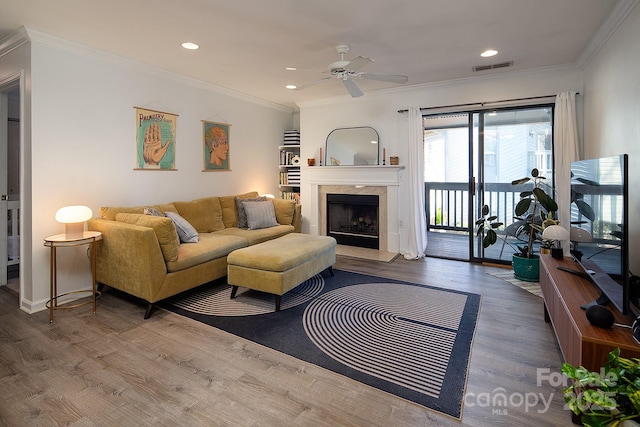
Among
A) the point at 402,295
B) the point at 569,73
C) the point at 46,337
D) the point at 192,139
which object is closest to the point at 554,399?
the point at 402,295

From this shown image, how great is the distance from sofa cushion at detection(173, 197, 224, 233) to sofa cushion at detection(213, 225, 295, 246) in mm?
146

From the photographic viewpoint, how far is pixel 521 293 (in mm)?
3391

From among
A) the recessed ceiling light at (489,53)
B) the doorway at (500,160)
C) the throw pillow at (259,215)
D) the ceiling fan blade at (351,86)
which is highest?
the recessed ceiling light at (489,53)

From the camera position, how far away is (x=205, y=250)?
11.0 feet

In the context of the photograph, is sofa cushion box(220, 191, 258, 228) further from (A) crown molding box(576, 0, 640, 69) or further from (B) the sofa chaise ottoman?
(A) crown molding box(576, 0, 640, 69)

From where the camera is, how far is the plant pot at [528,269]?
3.79 meters

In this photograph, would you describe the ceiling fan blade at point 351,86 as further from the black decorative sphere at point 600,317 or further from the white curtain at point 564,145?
the black decorative sphere at point 600,317

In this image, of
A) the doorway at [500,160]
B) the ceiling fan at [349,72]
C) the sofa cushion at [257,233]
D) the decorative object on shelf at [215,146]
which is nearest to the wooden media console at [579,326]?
the doorway at [500,160]

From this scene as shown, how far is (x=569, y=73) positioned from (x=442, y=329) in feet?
11.2

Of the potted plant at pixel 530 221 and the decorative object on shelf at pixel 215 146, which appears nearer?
the potted plant at pixel 530 221

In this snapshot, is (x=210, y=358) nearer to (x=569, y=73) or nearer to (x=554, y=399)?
(x=554, y=399)

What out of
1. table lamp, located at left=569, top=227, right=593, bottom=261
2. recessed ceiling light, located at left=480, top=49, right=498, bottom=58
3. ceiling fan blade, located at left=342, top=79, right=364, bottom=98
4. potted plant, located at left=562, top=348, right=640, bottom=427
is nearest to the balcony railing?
recessed ceiling light, located at left=480, top=49, right=498, bottom=58

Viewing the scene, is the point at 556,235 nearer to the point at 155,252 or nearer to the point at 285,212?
the point at 285,212

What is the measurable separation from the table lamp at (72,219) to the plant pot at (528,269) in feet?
14.8
